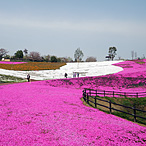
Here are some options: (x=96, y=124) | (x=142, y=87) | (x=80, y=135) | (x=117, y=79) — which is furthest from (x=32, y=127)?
(x=117, y=79)

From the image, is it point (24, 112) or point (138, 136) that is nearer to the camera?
point (138, 136)

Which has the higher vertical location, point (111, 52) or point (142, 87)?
point (111, 52)

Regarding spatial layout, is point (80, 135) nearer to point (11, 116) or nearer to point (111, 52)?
Answer: point (11, 116)

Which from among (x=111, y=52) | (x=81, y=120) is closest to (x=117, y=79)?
(x=81, y=120)

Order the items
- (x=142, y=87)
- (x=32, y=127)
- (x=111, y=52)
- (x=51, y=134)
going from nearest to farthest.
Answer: (x=51, y=134)
(x=32, y=127)
(x=142, y=87)
(x=111, y=52)

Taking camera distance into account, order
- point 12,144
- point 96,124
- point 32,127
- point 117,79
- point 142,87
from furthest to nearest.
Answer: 1. point 117,79
2. point 142,87
3. point 96,124
4. point 32,127
5. point 12,144

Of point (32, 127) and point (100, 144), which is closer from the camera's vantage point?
point (100, 144)

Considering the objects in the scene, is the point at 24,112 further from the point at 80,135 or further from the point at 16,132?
the point at 80,135

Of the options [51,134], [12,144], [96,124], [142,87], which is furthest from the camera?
[142,87]

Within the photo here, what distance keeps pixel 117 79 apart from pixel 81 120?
1346 inches

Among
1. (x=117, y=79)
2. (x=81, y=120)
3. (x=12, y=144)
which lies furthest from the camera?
(x=117, y=79)

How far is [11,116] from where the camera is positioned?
13.3 metres

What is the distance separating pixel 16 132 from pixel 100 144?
16.2 feet

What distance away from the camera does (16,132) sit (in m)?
9.99
